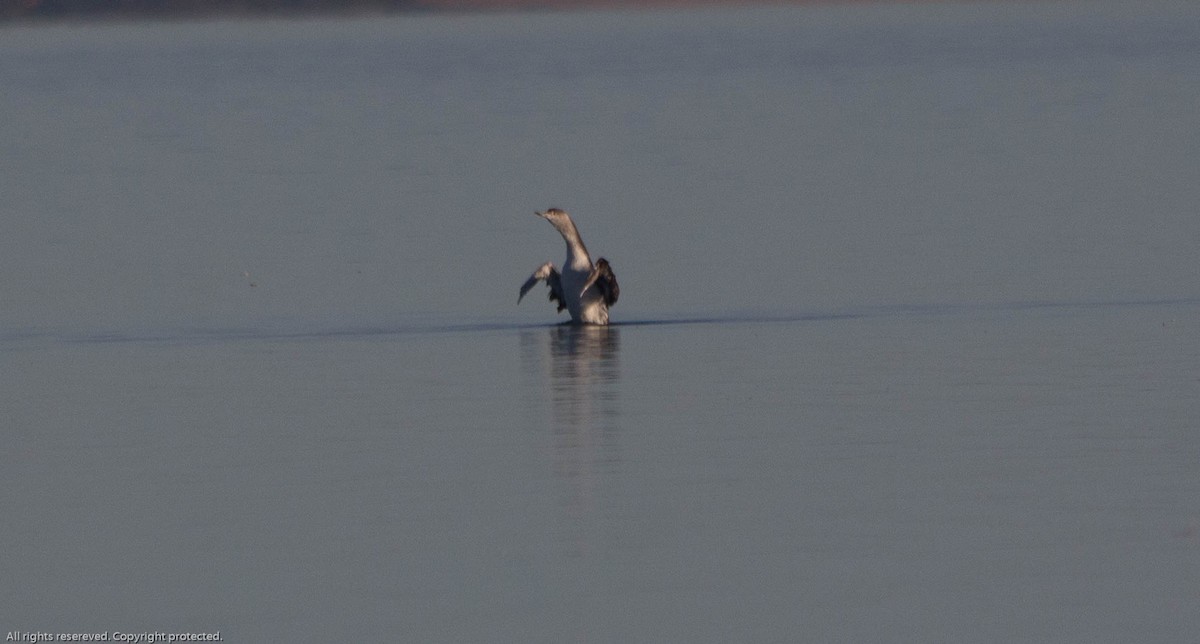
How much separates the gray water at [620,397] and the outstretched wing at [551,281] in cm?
25

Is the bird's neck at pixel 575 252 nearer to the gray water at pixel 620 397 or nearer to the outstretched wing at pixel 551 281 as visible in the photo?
the outstretched wing at pixel 551 281

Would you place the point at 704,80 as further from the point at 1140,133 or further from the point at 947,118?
the point at 1140,133

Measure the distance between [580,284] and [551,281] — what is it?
0.69m

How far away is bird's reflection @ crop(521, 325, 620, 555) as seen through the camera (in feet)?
57.0

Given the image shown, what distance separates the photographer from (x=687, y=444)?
19141 mm

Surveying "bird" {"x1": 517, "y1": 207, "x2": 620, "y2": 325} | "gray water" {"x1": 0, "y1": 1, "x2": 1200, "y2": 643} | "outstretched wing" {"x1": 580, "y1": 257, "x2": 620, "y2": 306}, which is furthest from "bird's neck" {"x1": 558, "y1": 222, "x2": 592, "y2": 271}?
"gray water" {"x1": 0, "y1": 1, "x2": 1200, "y2": 643}

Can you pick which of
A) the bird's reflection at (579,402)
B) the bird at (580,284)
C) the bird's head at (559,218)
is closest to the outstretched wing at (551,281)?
the bird at (580,284)

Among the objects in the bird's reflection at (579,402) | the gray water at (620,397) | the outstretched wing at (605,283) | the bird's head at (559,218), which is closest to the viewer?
the gray water at (620,397)

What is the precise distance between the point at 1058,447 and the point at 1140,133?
34.6 meters

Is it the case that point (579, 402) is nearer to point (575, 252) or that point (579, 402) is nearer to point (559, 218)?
point (575, 252)

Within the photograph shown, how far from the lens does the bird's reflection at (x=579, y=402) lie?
17.4 m

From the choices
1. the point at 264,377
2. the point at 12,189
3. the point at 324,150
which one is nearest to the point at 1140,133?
the point at 324,150

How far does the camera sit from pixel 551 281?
2758 cm

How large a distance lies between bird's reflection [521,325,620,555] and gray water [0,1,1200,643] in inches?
2.9
